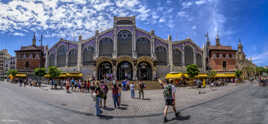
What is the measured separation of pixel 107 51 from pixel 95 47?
141 inches

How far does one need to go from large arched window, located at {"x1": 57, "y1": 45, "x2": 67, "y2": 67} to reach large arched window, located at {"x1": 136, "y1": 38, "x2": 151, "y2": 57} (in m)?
22.3

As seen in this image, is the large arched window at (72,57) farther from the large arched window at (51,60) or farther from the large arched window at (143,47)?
the large arched window at (143,47)

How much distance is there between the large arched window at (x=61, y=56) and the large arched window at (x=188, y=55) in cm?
3617

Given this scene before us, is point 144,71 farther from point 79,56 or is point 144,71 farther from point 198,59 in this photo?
point 79,56

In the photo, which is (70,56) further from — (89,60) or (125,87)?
(125,87)

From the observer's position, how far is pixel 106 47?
1420 inches

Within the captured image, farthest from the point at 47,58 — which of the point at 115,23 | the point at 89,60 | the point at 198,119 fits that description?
Answer: the point at 198,119

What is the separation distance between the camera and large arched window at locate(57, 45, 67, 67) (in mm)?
40344

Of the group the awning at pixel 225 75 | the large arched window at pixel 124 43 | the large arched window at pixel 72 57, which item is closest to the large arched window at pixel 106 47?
the large arched window at pixel 124 43

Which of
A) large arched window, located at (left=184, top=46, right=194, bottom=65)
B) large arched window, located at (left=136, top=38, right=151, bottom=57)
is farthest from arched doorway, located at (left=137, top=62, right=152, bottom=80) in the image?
large arched window, located at (left=184, top=46, right=194, bottom=65)

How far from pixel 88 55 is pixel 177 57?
25243 mm

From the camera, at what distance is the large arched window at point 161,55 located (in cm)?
3688

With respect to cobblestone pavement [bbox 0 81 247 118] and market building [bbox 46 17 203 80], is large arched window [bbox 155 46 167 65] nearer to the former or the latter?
market building [bbox 46 17 203 80]

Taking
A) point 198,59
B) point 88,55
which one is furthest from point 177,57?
point 88,55
